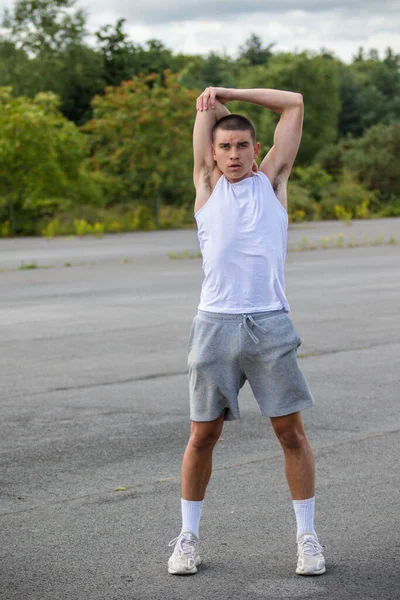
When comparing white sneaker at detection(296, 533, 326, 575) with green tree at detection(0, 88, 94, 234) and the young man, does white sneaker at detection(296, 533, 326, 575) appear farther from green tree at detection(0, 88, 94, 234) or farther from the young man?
green tree at detection(0, 88, 94, 234)

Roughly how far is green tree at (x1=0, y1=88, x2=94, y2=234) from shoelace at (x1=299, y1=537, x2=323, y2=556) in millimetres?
31529

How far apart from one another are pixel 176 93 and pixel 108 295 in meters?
23.1

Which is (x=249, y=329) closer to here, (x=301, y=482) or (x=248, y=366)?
(x=248, y=366)

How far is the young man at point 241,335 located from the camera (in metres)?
4.15

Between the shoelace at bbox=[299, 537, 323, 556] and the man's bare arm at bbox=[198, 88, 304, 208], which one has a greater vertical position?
the man's bare arm at bbox=[198, 88, 304, 208]

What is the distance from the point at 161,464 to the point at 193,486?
5.60 ft

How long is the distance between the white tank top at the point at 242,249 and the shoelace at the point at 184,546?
3.07 feet

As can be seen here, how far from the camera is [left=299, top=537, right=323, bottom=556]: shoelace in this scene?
4.20 metres

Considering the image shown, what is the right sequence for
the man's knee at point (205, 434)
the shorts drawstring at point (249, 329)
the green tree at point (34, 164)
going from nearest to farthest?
the shorts drawstring at point (249, 329)
the man's knee at point (205, 434)
the green tree at point (34, 164)

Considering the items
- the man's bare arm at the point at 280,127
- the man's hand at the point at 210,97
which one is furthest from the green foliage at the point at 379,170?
the man's hand at the point at 210,97

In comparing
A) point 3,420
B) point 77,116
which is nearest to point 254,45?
point 77,116

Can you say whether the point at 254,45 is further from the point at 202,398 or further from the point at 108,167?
the point at 202,398

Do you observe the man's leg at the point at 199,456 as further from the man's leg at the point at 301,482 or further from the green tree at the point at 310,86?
the green tree at the point at 310,86

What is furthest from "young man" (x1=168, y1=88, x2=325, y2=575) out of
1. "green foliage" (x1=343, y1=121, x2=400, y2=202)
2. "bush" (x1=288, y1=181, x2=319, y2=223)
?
"green foliage" (x1=343, y1=121, x2=400, y2=202)
